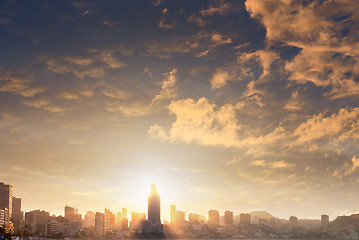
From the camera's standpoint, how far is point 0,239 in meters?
117
